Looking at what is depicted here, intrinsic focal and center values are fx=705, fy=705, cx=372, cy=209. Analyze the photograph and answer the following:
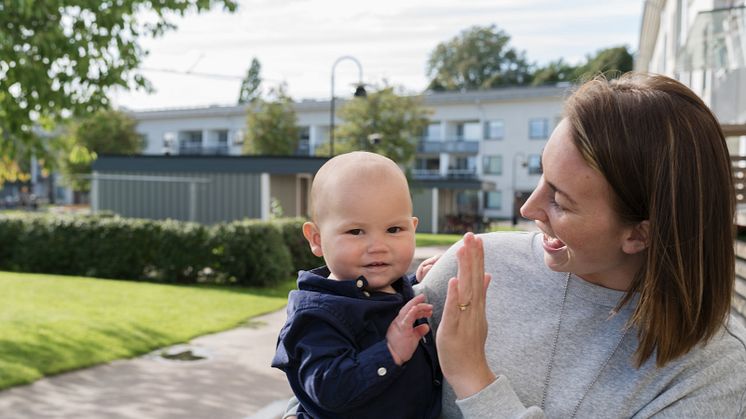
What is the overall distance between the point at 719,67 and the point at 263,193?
22216mm

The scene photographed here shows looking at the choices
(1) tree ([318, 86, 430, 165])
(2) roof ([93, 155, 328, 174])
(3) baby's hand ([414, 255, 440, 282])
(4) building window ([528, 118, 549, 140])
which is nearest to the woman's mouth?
(3) baby's hand ([414, 255, 440, 282])

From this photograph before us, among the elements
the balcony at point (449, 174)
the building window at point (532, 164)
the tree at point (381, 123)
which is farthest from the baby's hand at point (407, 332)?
the balcony at point (449, 174)

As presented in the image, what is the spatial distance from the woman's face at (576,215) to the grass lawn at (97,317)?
7132 mm

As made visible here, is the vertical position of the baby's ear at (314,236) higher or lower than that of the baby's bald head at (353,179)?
lower

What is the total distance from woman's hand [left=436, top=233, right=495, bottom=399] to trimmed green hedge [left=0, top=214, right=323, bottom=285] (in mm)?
14941

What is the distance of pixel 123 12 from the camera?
7.95 meters

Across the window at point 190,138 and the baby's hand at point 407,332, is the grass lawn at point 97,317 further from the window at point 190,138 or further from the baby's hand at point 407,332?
the window at point 190,138

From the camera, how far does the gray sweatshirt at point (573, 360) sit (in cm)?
155

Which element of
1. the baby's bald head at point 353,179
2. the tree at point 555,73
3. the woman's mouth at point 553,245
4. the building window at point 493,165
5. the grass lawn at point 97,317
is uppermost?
the tree at point 555,73

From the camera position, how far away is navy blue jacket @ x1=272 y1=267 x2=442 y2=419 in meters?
1.73

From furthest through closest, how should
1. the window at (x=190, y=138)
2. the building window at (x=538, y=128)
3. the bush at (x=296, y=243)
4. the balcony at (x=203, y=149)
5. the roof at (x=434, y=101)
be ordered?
the window at (x=190, y=138)
the balcony at (x=203, y=149)
the building window at (x=538, y=128)
the roof at (x=434, y=101)
the bush at (x=296, y=243)

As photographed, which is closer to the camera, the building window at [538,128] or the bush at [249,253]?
the bush at [249,253]

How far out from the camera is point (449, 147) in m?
54.1

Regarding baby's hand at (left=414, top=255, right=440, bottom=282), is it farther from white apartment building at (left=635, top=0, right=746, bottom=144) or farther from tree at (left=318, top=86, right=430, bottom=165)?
tree at (left=318, top=86, right=430, bottom=165)
